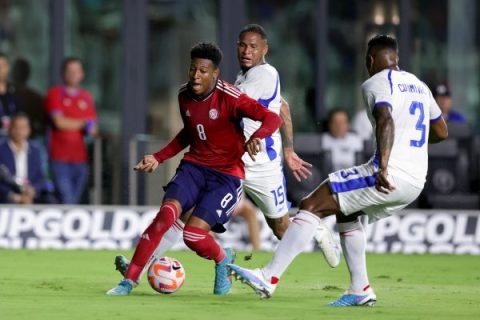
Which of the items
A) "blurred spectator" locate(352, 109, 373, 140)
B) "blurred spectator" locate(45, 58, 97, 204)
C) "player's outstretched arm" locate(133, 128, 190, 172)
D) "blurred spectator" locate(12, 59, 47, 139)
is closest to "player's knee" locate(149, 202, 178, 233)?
"player's outstretched arm" locate(133, 128, 190, 172)

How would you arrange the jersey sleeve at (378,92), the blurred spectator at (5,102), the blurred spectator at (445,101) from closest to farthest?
1. the jersey sleeve at (378,92)
2. the blurred spectator at (5,102)
3. the blurred spectator at (445,101)

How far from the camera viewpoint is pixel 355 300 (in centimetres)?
973

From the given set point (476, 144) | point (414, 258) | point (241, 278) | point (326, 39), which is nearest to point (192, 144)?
point (241, 278)

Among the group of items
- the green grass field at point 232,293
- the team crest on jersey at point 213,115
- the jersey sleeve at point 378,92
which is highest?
the jersey sleeve at point 378,92

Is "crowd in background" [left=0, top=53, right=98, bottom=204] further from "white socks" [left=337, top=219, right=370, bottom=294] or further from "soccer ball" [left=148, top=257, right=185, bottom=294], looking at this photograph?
"white socks" [left=337, top=219, right=370, bottom=294]

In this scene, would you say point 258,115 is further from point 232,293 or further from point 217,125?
point 232,293

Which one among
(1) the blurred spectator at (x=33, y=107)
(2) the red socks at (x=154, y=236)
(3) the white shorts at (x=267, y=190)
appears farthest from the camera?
(1) the blurred spectator at (x=33, y=107)

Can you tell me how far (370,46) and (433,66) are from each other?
974 centimetres

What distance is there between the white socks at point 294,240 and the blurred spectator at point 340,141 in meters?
6.69

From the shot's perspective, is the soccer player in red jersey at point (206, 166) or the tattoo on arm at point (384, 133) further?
the soccer player in red jersey at point (206, 166)

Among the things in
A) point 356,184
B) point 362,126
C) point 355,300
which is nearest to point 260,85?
point 356,184

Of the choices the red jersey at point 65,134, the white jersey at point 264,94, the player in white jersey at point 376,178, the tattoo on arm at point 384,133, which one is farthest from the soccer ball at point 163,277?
the red jersey at point 65,134

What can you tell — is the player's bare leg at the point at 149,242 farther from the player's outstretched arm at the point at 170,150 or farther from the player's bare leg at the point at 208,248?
the player's outstretched arm at the point at 170,150

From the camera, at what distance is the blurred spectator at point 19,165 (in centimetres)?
1598
